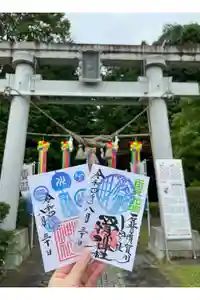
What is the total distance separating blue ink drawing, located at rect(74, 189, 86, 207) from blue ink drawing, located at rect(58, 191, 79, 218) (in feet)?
0.11

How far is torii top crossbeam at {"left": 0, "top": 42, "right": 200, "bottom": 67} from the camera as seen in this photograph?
7.91 m

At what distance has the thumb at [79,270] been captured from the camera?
6.36 ft

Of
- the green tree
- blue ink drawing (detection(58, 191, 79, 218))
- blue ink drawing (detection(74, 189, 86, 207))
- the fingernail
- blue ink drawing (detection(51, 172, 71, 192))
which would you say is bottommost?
the fingernail

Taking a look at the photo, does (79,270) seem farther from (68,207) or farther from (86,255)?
(68,207)

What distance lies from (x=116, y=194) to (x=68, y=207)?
418 millimetres

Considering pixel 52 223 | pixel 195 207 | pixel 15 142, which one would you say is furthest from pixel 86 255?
pixel 195 207

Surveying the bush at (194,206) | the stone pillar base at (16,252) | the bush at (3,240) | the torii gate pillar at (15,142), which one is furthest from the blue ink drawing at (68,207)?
the bush at (194,206)

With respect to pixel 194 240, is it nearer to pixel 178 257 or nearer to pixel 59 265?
pixel 178 257

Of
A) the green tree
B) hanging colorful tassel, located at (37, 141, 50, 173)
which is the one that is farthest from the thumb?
the green tree

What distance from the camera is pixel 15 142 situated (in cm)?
742

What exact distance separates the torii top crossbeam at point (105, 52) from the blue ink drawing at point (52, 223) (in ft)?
20.0

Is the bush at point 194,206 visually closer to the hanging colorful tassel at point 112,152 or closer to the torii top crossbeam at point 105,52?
the hanging colorful tassel at point 112,152

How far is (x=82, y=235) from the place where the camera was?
A: 2.40m

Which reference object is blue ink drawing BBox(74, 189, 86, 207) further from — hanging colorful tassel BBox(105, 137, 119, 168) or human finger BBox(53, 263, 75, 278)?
hanging colorful tassel BBox(105, 137, 119, 168)
